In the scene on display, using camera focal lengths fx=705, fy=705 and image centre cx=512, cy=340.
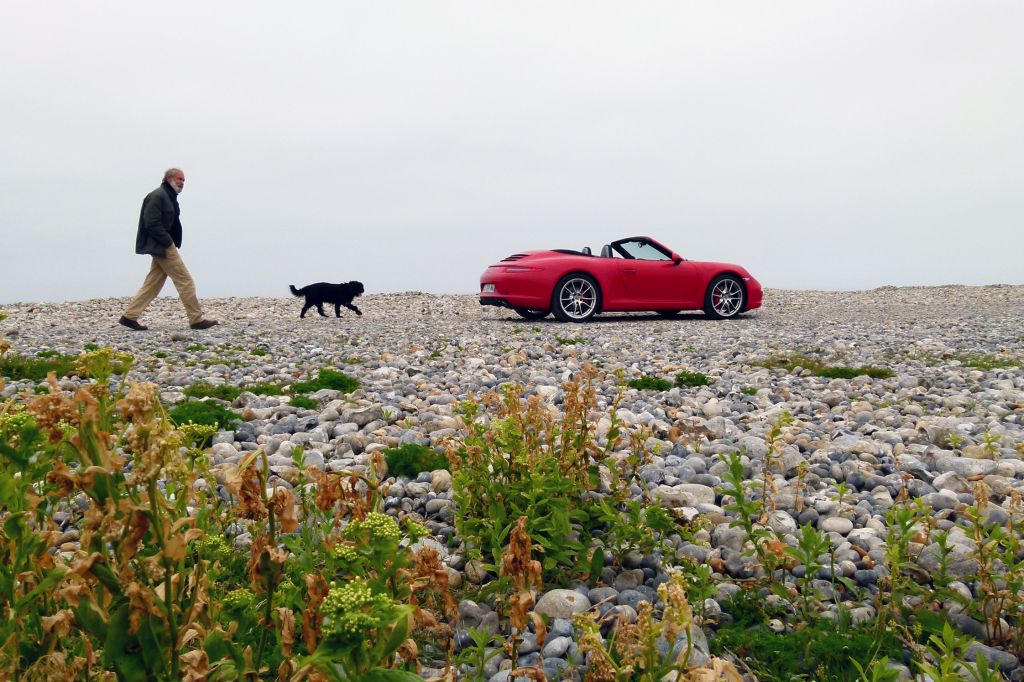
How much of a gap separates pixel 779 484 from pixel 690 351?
5489 millimetres

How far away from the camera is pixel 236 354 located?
9.22 metres

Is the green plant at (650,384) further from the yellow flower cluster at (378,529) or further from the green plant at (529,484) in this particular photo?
the yellow flower cluster at (378,529)

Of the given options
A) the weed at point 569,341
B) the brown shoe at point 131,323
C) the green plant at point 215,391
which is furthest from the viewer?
the brown shoe at point 131,323

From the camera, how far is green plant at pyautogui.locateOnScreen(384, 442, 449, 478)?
436cm

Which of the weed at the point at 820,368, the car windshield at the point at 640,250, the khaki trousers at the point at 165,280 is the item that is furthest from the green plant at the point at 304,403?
the car windshield at the point at 640,250

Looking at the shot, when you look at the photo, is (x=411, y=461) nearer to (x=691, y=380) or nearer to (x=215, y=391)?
(x=215, y=391)

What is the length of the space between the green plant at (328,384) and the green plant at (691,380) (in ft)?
10.7

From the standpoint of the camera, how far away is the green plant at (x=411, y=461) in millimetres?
4359

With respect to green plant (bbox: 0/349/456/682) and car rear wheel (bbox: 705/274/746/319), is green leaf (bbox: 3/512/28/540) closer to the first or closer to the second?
green plant (bbox: 0/349/456/682)

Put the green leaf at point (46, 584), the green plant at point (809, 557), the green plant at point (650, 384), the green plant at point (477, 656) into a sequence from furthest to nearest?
the green plant at point (650, 384), the green plant at point (809, 557), the green plant at point (477, 656), the green leaf at point (46, 584)

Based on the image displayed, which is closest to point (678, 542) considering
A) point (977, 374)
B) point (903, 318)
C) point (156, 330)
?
point (977, 374)

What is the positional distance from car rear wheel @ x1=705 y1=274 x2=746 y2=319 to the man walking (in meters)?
9.78

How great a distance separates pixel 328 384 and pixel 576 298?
23.3ft

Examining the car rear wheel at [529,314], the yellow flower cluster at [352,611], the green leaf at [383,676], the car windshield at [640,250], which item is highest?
the car windshield at [640,250]
